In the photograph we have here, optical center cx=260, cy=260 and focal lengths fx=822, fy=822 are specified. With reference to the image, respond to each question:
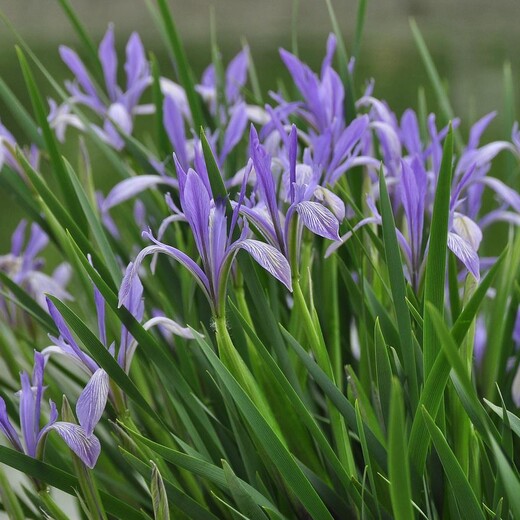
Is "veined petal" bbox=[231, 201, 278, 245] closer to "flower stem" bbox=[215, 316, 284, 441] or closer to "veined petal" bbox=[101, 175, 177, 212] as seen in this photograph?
"flower stem" bbox=[215, 316, 284, 441]

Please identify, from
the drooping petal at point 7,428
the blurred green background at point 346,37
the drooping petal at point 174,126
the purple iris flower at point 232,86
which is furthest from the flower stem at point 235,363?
the blurred green background at point 346,37

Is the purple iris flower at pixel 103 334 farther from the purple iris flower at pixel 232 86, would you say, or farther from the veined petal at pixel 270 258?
the purple iris flower at pixel 232 86

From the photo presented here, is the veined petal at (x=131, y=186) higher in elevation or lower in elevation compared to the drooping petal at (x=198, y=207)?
lower

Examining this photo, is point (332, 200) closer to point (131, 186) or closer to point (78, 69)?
point (131, 186)

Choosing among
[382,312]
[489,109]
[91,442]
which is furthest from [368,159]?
[489,109]

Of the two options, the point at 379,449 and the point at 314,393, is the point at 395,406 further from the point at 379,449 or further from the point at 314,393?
the point at 314,393

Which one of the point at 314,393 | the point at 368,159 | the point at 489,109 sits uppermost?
the point at 368,159

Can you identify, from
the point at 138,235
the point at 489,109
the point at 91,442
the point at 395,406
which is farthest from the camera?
the point at 489,109

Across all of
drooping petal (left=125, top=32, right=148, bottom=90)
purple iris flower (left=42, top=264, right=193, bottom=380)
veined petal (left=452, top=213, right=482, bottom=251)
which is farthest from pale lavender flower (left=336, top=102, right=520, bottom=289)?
drooping petal (left=125, top=32, right=148, bottom=90)
